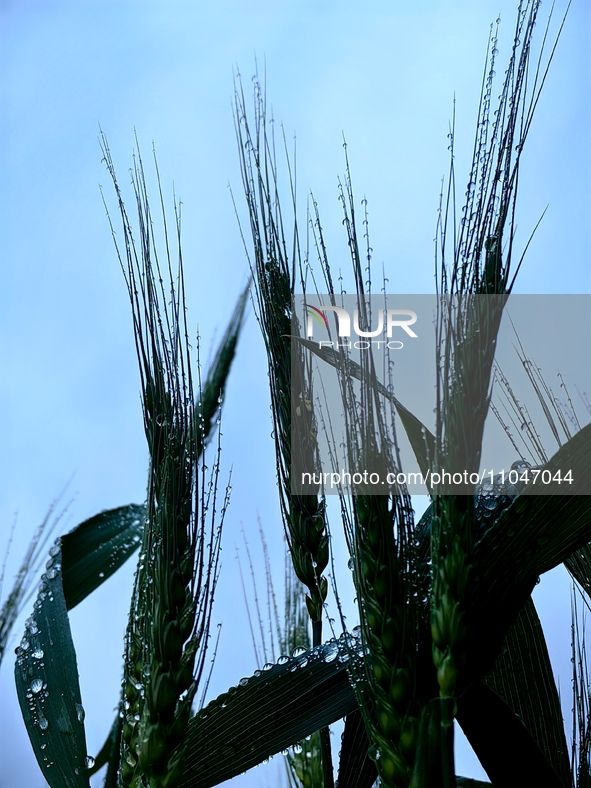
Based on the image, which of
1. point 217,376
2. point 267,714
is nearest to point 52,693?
point 267,714

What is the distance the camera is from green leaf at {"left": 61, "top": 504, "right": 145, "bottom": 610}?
→ 47 centimetres

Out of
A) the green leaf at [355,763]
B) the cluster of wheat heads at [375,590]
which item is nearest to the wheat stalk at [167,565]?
the cluster of wheat heads at [375,590]

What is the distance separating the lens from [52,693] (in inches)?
14.1

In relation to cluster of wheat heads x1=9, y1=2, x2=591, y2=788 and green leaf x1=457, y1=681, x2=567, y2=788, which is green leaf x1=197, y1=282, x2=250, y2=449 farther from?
green leaf x1=457, y1=681, x2=567, y2=788

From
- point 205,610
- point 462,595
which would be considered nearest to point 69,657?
point 205,610

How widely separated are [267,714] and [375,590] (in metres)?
0.11

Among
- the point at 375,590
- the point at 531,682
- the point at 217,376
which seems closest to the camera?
the point at 375,590

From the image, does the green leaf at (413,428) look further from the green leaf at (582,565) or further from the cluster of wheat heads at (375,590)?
the green leaf at (582,565)

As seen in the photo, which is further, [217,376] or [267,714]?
[217,376]

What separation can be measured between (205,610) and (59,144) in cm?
68

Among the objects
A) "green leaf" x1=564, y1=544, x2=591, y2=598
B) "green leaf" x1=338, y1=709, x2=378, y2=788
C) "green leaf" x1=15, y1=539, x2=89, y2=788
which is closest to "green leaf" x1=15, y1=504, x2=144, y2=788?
"green leaf" x1=15, y1=539, x2=89, y2=788

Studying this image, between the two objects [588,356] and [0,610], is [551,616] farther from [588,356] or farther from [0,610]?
[0,610]

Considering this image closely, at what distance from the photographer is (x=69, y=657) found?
365mm

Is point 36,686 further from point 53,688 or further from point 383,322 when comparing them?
point 383,322
